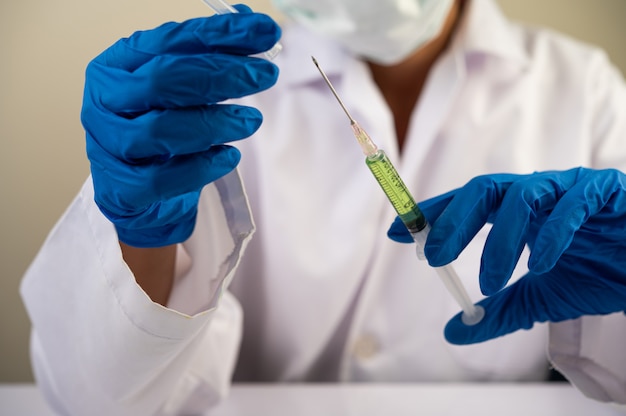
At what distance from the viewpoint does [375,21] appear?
37.7 inches

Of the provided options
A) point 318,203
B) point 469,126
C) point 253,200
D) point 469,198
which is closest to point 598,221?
point 469,198

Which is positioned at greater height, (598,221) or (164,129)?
(164,129)

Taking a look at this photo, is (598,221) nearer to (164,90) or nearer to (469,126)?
(469,126)

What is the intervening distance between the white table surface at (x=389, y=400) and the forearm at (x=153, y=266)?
250 mm

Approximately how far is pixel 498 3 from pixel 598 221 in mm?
898

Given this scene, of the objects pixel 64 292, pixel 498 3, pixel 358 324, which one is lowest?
pixel 358 324

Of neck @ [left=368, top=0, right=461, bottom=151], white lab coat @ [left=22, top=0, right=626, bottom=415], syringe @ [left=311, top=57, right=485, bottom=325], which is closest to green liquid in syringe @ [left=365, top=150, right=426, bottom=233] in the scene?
syringe @ [left=311, top=57, right=485, bottom=325]

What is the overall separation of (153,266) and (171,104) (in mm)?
284

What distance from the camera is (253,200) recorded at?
112 centimetres

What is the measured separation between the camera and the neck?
3.77 feet

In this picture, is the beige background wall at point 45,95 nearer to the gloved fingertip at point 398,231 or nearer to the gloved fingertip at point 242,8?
the gloved fingertip at point 242,8

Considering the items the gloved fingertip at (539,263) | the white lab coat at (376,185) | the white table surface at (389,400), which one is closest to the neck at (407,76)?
the white lab coat at (376,185)

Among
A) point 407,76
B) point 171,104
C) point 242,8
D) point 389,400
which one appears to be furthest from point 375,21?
point 389,400

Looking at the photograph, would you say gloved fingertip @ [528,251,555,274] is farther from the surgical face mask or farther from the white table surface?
the surgical face mask
